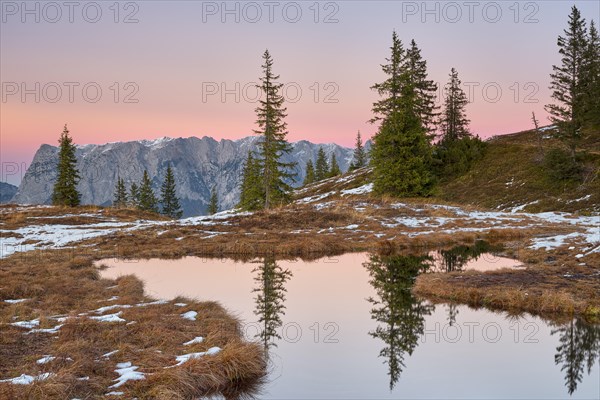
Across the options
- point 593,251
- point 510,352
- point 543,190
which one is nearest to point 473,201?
point 543,190

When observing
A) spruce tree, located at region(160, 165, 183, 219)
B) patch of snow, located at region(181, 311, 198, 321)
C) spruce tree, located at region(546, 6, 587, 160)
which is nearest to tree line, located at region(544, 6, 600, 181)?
spruce tree, located at region(546, 6, 587, 160)

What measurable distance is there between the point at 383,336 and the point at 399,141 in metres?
34.4

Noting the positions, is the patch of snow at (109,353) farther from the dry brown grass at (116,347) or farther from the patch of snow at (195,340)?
the patch of snow at (195,340)

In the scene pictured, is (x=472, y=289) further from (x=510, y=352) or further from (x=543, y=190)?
(x=543, y=190)

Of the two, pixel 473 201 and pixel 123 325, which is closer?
pixel 123 325

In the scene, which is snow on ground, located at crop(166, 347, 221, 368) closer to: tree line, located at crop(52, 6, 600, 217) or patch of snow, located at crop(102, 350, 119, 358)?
patch of snow, located at crop(102, 350, 119, 358)

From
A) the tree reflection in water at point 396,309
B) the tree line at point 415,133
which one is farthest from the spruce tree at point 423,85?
the tree reflection in water at point 396,309

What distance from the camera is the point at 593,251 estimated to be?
19578 mm

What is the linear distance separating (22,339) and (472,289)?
520 inches

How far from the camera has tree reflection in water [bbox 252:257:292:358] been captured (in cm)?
1234

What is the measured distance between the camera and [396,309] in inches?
567

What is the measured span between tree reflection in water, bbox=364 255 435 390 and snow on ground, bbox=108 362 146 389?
492cm

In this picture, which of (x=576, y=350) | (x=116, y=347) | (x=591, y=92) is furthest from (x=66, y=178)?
(x=591, y=92)

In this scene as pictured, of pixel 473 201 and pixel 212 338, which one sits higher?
pixel 473 201
